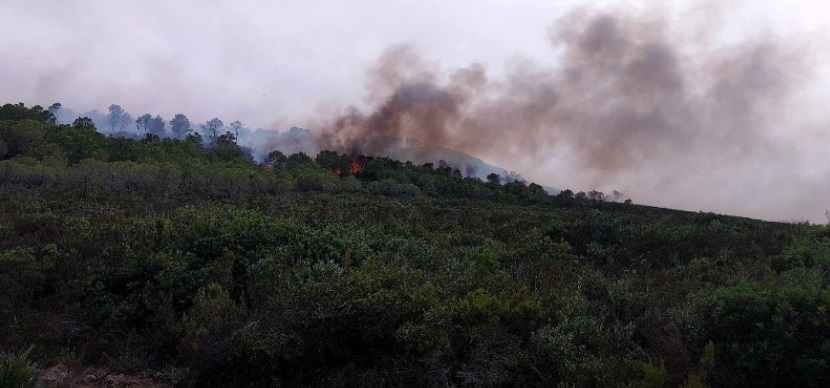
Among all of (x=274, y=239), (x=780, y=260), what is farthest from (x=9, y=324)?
(x=780, y=260)

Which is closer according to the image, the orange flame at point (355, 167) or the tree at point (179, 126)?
the orange flame at point (355, 167)

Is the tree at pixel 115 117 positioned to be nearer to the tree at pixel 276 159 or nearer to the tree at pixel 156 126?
the tree at pixel 156 126

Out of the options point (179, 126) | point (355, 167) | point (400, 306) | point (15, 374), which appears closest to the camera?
point (15, 374)

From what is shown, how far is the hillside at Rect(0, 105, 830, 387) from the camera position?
6176 mm

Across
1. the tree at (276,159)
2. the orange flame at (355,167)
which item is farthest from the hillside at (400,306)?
the orange flame at (355,167)

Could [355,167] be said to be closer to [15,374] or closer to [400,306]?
[400,306]

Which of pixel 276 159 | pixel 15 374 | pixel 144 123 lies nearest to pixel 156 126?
pixel 144 123

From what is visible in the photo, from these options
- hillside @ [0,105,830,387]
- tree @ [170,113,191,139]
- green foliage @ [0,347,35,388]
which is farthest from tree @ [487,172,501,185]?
tree @ [170,113,191,139]

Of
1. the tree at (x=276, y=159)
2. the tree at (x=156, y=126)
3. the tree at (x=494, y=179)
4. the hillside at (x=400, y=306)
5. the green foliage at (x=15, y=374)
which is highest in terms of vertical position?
the tree at (x=156, y=126)

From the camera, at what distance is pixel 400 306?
720 centimetres

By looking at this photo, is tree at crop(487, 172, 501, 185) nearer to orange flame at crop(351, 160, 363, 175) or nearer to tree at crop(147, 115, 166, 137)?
orange flame at crop(351, 160, 363, 175)

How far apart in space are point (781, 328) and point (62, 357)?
27.3 feet

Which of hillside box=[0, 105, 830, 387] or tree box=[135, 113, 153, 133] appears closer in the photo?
hillside box=[0, 105, 830, 387]

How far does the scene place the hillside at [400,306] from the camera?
6.18m
